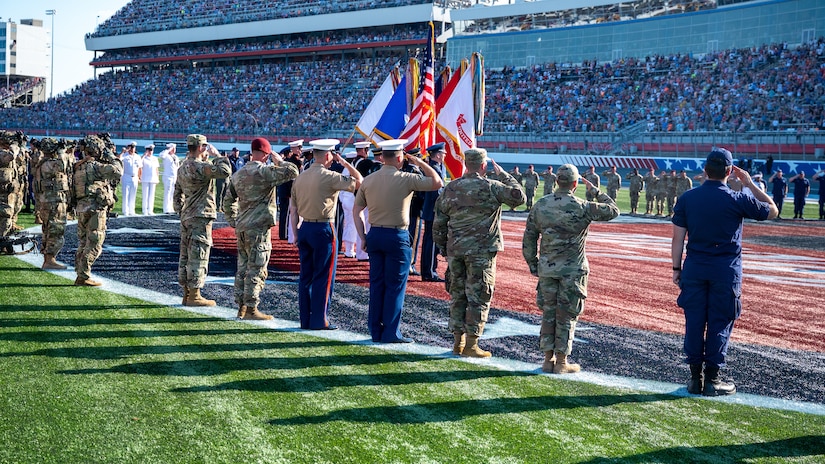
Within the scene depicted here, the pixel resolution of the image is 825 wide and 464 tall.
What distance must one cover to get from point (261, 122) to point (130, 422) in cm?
5785

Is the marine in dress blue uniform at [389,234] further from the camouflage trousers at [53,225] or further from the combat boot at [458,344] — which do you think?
the camouflage trousers at [53,225]

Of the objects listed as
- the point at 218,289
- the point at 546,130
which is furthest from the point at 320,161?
the point at 546,130

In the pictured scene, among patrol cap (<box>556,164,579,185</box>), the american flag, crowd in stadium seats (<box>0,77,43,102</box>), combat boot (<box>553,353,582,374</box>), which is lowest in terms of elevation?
combat boot (<box>553,353,582,374</box>)

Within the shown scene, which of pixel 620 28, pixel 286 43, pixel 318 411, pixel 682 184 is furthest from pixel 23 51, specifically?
pixel 318 411

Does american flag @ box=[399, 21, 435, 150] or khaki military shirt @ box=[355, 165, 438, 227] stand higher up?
american flag @ box=[399, 21, 435, 150]

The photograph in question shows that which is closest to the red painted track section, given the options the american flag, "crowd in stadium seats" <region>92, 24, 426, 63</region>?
the american flag

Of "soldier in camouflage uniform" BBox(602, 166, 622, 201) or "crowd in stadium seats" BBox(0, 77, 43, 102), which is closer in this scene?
"soldier in camouflage uniform" BBox(602, 166, 622, 201)

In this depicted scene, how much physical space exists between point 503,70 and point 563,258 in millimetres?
53636

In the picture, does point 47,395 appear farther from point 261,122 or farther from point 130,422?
point 261,122

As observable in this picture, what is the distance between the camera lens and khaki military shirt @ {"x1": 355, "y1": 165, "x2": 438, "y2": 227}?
7.71 m

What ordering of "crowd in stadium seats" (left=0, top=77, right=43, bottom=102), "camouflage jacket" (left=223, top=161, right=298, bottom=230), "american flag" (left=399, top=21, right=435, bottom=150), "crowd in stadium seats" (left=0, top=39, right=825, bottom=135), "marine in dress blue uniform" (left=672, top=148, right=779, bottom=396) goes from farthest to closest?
1. "crowd in stadium seats" (left=0, top=77, right=43, bottom=102)
2. "crowd in stadium seats" (left=0, top=39, right=825, bottom=135)
3. "american flag" (left=399, top=21, right=435, bottom=150)
4. "camouflage jacket" (left=223, top=161, right=298, bottom=230)
5. "marine in dress blue uniform" (left=672, top=148, right=779, bottom=396)

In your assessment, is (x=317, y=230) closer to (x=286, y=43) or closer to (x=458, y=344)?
(x=458, y=344)

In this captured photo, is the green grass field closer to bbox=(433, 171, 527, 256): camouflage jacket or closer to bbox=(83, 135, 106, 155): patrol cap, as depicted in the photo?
bbox=(433, 171, 527, 256): camouflage jacket

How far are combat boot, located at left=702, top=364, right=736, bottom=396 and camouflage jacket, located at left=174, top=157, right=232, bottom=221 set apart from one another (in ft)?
17.7
